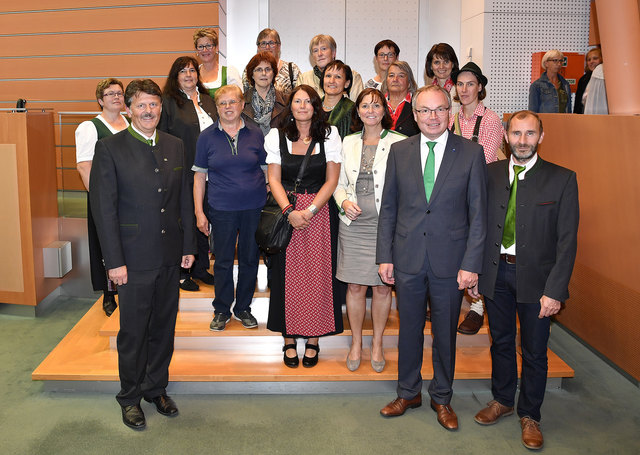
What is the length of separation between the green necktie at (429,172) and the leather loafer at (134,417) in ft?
6.77

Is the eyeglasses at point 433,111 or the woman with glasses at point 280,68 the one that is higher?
the woman with glasses at point 280,68

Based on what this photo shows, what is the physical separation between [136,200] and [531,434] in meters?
2.49

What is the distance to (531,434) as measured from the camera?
3.20 metres

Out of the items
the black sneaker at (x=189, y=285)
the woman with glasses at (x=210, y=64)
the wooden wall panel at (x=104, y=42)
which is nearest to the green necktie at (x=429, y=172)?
the woman with glasses at (x=210, y=64)

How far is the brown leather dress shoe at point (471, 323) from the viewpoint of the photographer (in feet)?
13.7

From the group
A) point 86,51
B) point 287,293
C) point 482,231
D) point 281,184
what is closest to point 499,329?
point 482,231

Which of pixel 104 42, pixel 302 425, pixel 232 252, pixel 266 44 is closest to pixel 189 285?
pixel 232 252

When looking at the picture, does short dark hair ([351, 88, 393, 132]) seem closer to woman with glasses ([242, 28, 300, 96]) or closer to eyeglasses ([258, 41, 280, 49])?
woman with glasses ([242, 28, 300, 96])

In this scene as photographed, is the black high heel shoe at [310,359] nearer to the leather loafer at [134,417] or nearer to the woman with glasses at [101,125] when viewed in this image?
the leather loafer at [134,417]

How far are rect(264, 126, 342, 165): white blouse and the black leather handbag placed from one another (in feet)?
0.12

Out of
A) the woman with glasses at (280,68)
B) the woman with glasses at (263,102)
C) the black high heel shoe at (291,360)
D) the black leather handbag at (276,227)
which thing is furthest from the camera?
the woman with glasses at (280,68)

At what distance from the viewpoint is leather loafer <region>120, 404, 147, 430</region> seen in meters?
3.35

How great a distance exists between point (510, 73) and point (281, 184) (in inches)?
167

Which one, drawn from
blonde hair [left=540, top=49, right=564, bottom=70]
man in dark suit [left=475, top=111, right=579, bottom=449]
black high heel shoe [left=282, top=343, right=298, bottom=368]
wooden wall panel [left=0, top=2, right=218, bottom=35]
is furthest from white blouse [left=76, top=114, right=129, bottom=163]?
blonde hair [left=540, top=49, right=564, bottom=70]
